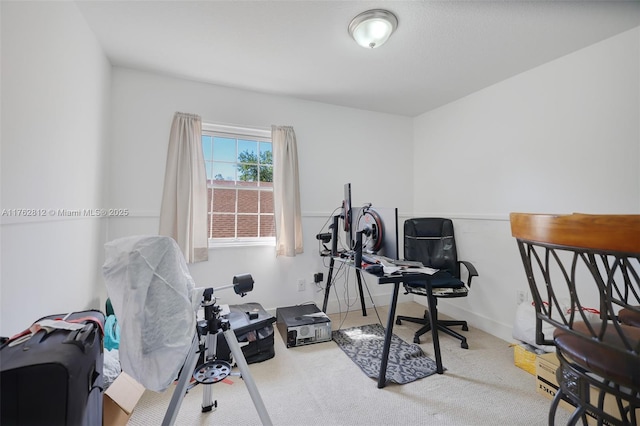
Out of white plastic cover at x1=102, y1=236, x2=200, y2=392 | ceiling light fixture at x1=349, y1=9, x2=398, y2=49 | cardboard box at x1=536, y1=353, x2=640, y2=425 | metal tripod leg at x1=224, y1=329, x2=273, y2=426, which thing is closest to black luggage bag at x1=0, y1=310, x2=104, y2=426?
white plastic cover at x1=102, y1=236, x2=200, y2=392

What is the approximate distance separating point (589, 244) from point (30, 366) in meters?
1.65

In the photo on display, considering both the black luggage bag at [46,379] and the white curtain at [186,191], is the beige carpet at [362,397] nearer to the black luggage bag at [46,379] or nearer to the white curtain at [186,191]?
the black luggage bag at [46,379]

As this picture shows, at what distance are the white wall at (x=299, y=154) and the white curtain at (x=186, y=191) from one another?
115 millimetres

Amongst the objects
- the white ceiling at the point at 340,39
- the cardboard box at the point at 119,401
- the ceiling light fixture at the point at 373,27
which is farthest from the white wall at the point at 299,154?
the ceiling light fixture at the point at 373,27

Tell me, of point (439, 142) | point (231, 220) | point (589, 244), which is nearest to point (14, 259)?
point (231, 220)

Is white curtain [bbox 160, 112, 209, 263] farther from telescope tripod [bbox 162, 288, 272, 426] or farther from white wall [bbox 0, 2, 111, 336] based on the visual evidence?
telescope tripod [bbox 162, 288, 272, 426]

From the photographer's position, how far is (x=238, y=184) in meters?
2.79

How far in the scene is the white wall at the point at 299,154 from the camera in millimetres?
2332

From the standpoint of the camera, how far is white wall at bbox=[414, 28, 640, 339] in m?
1.78

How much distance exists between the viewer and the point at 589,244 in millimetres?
722

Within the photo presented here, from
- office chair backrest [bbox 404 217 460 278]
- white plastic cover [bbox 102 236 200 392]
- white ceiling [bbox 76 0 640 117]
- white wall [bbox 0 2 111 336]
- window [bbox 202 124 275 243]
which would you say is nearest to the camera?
white plastic cover [bbox 102 236 200 392]

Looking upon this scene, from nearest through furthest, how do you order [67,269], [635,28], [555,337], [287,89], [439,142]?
[555,337]
[67,269]
[635,28]
[287,89]
[439,142]

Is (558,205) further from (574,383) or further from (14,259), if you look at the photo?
(14,259)

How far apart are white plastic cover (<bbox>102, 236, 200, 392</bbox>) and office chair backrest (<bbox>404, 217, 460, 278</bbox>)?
2.26 metres
